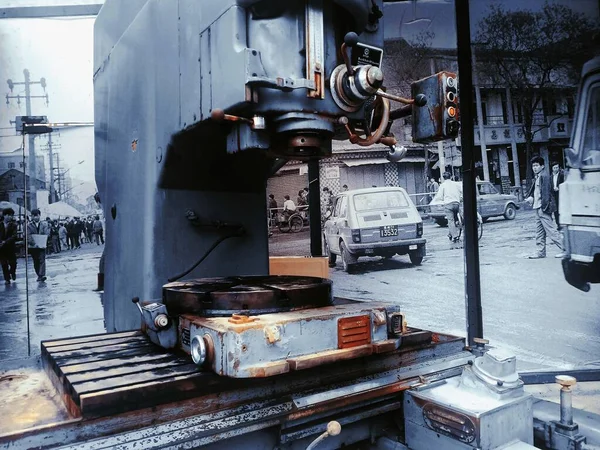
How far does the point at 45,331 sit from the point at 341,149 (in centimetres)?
250

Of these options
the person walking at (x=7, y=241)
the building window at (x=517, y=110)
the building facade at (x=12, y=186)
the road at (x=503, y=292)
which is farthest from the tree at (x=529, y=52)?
the person walking at (x=7, y=241)

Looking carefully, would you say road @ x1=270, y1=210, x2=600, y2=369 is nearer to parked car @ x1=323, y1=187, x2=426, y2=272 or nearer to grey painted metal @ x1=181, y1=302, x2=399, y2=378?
parked car @ x1=323, y1=187, x2=426, y2=272

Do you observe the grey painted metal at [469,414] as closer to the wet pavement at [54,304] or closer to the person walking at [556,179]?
the person walking at [556,179]

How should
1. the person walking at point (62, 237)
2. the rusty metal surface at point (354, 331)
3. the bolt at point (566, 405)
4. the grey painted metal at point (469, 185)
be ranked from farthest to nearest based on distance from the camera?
the person walking at point (62, 237)
the grey painted metal at point (469, 185)
the bolt at point (566, 405)
the rusty metal surface at point (354, 331)

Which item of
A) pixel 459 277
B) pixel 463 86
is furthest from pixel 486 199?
pixel 463 86

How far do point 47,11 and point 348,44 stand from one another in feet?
9.03

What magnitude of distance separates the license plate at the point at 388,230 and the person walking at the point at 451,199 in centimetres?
40

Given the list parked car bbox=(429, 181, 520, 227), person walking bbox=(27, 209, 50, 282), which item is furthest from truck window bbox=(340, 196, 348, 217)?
person walking bbox=(27, 209, 50, 282)

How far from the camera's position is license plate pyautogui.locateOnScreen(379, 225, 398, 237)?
3.58 metres

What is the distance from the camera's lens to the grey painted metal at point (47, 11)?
2.99m

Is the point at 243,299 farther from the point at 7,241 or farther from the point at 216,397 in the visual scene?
the point at 7,241

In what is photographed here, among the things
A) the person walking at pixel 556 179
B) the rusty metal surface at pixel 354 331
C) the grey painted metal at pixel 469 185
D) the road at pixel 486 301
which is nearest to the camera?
the rusty metal surface at pixel 354 331

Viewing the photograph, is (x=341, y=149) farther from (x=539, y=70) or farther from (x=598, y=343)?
(x=598, y=343)

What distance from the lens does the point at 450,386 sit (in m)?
→ 1.22
